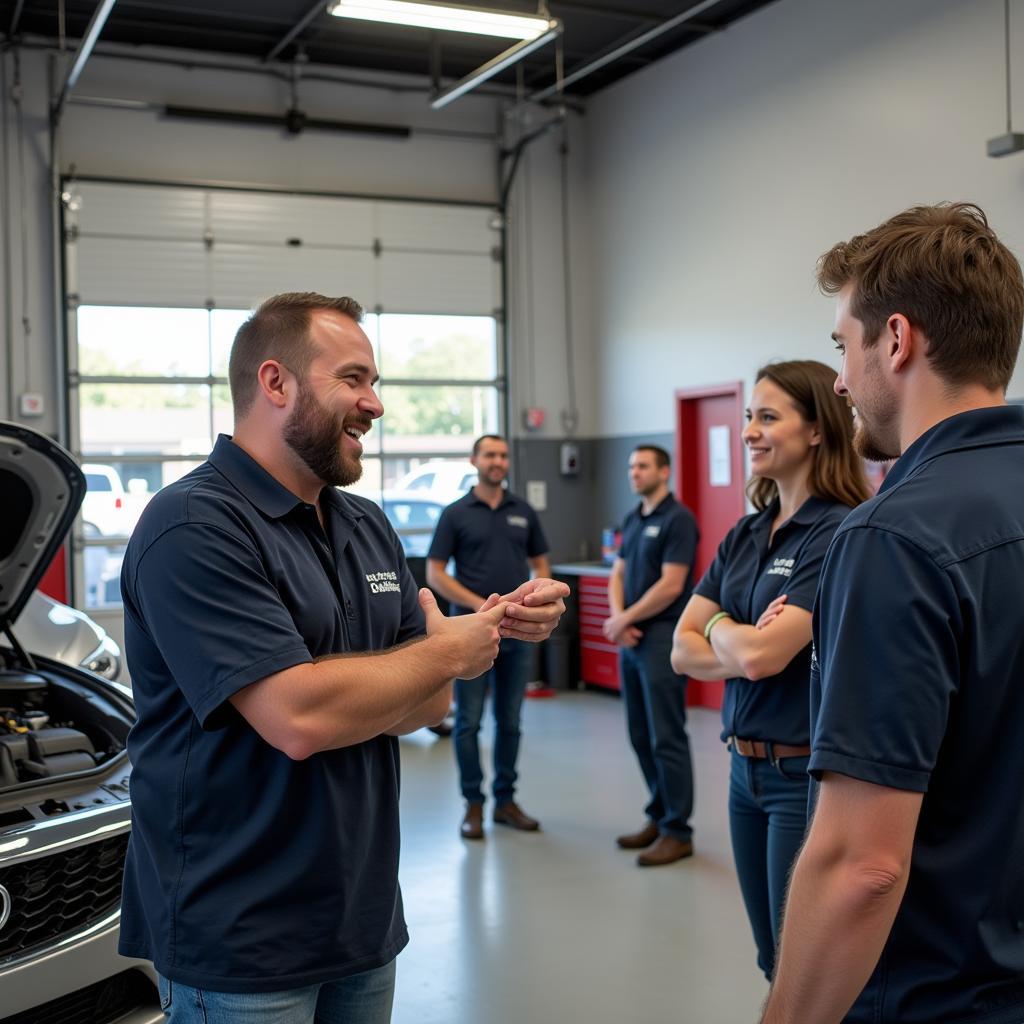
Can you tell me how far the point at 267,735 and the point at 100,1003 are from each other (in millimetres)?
1167

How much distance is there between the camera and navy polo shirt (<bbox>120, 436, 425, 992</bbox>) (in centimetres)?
164

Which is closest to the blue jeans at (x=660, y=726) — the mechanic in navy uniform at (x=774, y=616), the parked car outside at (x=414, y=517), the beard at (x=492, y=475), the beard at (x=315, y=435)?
the beard at (x=492, y=475)

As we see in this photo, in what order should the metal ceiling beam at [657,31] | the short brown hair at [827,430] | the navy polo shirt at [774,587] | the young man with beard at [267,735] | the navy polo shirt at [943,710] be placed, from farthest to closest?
the metal ceiling beam at [657,31] < the short brown hair at [827,430] < the navy polo shirt at [774,587] < the young man with beard at [267,735] < the navy polo shirt at [943,710]

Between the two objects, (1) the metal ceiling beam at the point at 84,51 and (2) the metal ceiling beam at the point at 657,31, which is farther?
(2) the metal ceiling beam at the point at 657,31

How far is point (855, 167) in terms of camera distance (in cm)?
694

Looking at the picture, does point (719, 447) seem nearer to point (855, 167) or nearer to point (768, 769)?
point (855, 167)

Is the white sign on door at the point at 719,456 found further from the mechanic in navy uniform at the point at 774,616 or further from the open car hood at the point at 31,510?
the open car hood at the point at 31,510

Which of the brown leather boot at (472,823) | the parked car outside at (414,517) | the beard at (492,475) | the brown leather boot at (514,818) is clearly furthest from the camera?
the parked car outside at (414,517)

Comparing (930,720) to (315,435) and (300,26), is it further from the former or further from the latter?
(300,26)

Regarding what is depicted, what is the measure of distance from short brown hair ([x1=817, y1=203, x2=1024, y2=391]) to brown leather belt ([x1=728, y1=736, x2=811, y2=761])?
4.47 feet

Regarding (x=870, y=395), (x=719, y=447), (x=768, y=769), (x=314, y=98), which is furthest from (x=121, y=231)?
(x=870, y=395)

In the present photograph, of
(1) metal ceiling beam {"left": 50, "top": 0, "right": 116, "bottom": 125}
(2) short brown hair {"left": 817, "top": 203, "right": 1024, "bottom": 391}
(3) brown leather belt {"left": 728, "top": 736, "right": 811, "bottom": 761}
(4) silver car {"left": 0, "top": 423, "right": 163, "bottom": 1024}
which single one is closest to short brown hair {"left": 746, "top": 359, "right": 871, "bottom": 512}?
(3) brown leather belt {"left": 728, "top": 736, "right": 811, "bottom": 761}

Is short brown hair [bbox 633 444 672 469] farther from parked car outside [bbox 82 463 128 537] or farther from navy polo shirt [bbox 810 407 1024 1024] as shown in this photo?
parked car outside [bbox 82 463 128 537]

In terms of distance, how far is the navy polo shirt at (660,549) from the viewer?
508 centimetres
